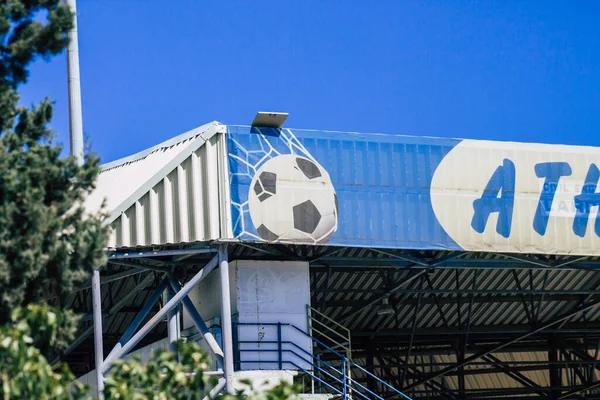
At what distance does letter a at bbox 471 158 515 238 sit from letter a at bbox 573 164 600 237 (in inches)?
93.0

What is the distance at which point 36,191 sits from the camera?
2209 cm

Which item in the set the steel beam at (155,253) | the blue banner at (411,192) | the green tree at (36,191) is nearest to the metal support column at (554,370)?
the blue banner at (411,192)

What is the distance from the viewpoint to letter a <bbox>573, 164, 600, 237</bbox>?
37.4 m

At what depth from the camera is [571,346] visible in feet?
167

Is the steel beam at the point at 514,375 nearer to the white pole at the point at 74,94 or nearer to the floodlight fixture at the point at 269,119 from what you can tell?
the floodlight fixture at the point at 269,119

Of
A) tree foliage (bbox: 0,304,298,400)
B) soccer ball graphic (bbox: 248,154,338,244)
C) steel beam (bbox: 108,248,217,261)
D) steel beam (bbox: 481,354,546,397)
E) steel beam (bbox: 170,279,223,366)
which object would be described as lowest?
steel beam (bbox: 481,354,546,397)

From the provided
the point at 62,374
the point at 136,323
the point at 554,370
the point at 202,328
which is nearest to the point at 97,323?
the point at 136,323

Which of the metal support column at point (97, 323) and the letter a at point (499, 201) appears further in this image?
the letter a at point (499, 201)

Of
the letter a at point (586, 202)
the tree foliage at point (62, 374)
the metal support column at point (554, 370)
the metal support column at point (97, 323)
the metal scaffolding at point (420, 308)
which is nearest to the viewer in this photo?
the tree foliage at point (62, 374)

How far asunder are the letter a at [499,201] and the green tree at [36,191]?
1541 centimetres

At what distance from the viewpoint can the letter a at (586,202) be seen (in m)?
37.4

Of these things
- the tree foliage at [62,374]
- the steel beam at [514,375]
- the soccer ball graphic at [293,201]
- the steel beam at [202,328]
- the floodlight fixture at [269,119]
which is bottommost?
the steel beam at [514,375]

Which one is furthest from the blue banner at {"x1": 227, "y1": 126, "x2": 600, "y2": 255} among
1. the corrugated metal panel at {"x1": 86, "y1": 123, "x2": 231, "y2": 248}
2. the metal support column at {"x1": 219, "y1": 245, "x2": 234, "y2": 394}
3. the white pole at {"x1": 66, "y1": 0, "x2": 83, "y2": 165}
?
the white pole at {"x1": 66, "y1": 0, "x2": 83, "y2": 165}

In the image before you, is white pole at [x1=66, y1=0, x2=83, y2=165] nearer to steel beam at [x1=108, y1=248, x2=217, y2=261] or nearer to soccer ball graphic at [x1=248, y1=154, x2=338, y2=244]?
steel beam at [x1=108, y1=248, x2=217, y2=261]
